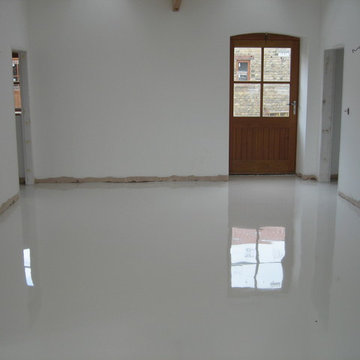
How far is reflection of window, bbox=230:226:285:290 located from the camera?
11.3 ft

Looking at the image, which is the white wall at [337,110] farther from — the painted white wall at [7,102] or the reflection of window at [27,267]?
the reflection of window at [27,267]

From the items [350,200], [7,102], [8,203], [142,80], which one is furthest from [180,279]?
[142,80]

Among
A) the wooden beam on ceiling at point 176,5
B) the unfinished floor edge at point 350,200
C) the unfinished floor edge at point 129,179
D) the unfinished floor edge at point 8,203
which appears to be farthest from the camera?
the unfinished floor edge at point 129,179

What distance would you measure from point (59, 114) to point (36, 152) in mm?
683

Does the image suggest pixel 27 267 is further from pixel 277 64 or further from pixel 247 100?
pixel 277 64

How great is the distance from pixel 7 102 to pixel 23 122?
1.28 meters

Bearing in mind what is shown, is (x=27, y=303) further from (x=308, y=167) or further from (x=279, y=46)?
(x=279, y=46)

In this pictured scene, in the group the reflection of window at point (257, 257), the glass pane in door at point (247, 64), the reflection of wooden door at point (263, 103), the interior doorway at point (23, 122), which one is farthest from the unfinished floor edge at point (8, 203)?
the glass pane in door at point (247, 64)

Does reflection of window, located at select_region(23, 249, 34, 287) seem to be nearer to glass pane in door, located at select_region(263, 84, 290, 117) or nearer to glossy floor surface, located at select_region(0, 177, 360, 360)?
glossy floor surface, located at select_region(0, 177, 360, 360)

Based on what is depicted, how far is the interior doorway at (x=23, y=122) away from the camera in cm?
690

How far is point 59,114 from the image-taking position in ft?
23.4

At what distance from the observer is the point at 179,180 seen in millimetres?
7418

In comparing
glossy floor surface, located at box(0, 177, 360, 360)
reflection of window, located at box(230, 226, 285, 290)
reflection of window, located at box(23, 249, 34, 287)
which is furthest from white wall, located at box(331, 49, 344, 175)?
reflection of window, located at box(23, 249, 34, 287)

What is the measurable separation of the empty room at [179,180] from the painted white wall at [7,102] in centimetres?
4
